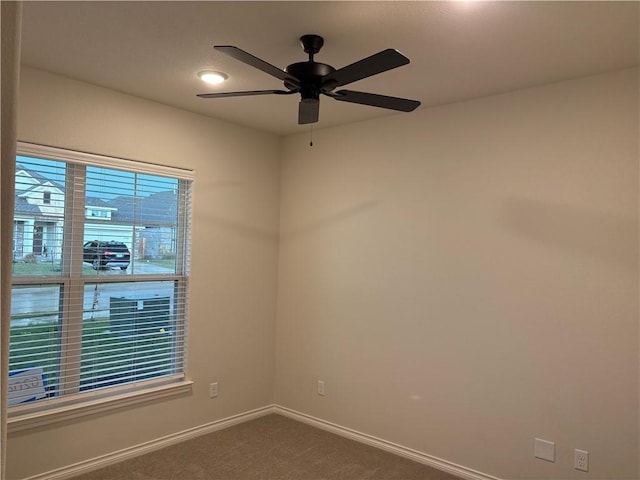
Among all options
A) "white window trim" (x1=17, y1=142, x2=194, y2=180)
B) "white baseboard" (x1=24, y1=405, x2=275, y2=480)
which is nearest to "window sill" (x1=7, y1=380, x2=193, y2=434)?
"white baseboard" (x1=24, y1=405, x2=275, y2=480)

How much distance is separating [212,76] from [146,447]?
8.95ft

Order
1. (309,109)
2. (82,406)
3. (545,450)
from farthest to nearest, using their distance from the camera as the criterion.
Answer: (82,406)
(545,450)
(309,109)

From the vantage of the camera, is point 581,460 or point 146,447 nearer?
point 581,460

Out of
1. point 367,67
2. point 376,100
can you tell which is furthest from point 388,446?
point 367,67

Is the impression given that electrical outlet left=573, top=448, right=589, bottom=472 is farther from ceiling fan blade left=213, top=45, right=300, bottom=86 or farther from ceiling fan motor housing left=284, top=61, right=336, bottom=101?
ceiling fan blade left=213, top=45, right=300, bottom=86

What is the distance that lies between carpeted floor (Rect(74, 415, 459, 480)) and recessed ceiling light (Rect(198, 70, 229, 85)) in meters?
2.64

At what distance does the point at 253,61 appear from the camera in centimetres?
193

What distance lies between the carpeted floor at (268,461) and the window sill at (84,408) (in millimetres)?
399

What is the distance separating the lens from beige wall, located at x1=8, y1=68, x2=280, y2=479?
3.02 meters

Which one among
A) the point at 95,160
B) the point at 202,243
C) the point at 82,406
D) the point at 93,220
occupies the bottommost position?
the point at 82,406

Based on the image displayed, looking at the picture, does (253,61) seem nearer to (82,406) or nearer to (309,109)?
(309,109)

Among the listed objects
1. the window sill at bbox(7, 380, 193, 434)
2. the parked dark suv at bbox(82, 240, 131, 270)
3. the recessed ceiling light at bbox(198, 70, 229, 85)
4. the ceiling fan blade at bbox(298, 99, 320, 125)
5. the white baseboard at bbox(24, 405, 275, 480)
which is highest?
the recessed ceiling light at bbox(198, 70, 229, 85)

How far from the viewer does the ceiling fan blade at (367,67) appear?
1.81 metres

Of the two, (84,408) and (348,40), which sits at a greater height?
(348,40)
